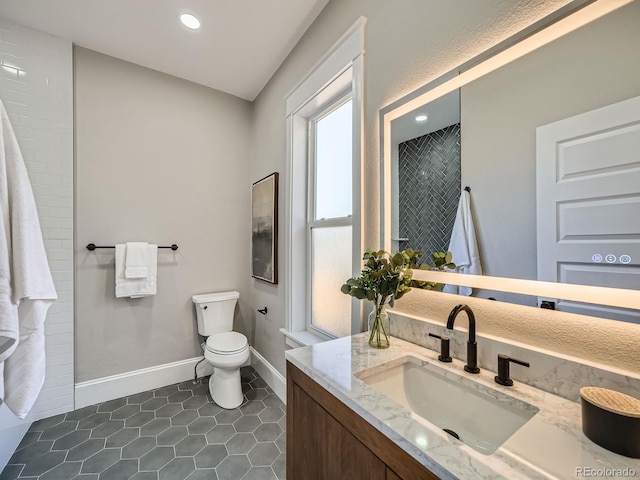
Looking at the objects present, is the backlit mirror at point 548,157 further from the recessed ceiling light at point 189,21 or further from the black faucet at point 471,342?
the recessed ceiling light at point 189,21

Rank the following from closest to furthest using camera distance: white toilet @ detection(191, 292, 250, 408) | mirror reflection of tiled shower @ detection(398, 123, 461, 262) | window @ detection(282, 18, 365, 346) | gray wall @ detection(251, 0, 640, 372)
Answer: gray wall @ detection(251, 0, 640, 372) < mirror reflection of tiled shower @ detection(398, 123, 461, 262) < window @ detection(282, 18, 365, 346) < white toilet @ detection(191, 292, 250, 408)

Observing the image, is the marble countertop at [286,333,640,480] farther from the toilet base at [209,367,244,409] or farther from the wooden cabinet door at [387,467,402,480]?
the toilet base at [209,367,244,409]

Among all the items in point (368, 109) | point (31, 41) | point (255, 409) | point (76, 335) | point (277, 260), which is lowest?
point (255, 409)

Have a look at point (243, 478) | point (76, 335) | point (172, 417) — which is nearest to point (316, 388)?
point (243, 478)

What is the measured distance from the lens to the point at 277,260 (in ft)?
7.50

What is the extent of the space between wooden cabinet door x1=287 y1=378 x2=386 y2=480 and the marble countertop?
0.09m

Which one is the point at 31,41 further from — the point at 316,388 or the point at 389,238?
the point at 316,388

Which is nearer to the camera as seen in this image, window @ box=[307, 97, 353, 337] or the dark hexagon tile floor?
the dark hexagon tile floor

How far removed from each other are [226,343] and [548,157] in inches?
85.7

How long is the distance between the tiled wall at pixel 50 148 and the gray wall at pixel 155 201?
8 cm

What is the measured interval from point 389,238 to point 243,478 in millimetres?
1450

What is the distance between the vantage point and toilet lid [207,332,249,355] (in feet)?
6.55

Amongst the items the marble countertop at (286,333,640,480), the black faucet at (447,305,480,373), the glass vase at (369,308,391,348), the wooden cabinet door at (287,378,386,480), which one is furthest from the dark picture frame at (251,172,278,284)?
the black faucet at (447,305,480,373)

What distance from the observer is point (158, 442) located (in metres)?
1.65
